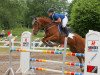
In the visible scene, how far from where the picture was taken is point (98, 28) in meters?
26.8

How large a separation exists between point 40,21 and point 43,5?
98.5 meters

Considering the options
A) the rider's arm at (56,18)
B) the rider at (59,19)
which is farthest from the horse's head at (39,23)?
the rider's arm at (56,18)

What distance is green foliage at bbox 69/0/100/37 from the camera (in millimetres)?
26797

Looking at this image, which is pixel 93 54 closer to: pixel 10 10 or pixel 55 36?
pixel 55 36

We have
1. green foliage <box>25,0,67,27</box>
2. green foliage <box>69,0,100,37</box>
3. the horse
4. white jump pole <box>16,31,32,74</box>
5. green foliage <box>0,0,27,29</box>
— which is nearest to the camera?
white jump pole <box>16,31,32,74</box>

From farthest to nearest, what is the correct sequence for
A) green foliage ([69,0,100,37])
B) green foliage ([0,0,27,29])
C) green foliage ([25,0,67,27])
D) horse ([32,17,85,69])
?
green foliage ([25,0,67,27]) → green foliage ([0,0,27,29]) → green foliage ([69,0,100,37]) → horse ([32,17,85,69])

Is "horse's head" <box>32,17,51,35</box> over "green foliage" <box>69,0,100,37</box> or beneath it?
beneath

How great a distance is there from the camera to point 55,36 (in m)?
15.4

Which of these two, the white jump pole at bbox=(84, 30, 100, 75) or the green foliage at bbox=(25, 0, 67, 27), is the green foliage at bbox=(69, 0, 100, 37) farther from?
the green foliage at bbox=(25, 0, 67, 27)

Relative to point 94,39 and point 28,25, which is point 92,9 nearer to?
point 94,39

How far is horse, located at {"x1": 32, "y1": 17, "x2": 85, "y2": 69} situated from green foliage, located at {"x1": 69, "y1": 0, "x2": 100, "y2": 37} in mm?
11403

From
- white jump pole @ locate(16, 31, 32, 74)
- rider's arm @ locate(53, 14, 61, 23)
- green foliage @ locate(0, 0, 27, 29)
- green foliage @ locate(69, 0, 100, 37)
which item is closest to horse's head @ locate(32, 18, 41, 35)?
rider's arm @ locate(53, 14, 61, 23)

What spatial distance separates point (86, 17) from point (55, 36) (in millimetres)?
11921

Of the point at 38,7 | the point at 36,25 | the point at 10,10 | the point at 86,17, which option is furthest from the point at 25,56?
the point at 38,7
